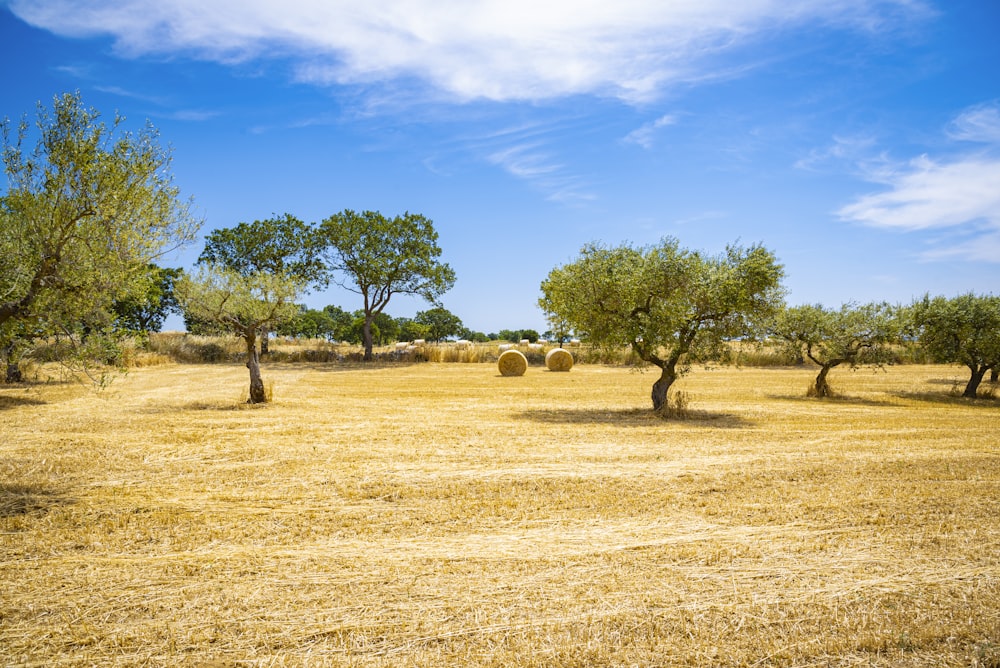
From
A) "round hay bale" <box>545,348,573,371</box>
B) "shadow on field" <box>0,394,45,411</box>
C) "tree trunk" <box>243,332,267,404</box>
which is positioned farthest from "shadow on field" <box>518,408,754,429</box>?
"round hay bale" <box>545,348,573,371</box>

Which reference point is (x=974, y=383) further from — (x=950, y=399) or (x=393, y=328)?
(x=393, y=328)

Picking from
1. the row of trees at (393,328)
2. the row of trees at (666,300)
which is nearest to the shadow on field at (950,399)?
the row of trees at (666,300)

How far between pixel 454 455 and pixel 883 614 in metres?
7.02

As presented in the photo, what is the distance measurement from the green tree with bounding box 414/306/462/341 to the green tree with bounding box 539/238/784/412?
304 ft

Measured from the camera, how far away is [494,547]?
20.6 feet

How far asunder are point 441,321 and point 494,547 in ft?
346

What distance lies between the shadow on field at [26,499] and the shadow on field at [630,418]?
9.95m

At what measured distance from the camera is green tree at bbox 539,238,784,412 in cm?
1611

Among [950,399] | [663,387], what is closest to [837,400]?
[950,399]

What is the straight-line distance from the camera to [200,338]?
49.5m

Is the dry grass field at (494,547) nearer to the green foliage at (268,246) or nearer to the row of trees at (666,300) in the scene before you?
the row of trees at (666,300)

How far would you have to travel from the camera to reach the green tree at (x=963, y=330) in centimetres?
2258

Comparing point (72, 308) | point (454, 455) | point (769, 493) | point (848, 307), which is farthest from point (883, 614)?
point (848, 307)

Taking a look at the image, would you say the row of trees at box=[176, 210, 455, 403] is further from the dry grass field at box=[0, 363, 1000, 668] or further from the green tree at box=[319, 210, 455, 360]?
the dry grass field at box=[0, 363, 1000, 668]
